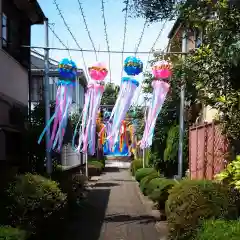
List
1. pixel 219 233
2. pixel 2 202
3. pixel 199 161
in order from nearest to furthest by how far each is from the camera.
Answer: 1. pixel 219 233
2. pixel 2 202
3. pixel 199 161

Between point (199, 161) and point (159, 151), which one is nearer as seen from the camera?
point (199, 161)

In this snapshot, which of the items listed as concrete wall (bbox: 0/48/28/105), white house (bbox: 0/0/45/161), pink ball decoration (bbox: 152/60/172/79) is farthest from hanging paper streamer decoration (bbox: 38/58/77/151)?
pink ball decoration (bbox: 152/60/172/79)

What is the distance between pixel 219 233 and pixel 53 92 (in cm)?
2243

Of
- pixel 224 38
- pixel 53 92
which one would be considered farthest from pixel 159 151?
pixel 224 38

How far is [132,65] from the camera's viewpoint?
11789mm

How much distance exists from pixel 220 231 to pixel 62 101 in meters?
7.96

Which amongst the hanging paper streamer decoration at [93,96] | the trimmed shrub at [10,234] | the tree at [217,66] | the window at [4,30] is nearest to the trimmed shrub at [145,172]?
the hanging paper streamer decoration at [93,96]

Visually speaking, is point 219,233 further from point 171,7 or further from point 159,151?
point 159,151

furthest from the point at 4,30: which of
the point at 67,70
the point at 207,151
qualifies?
the point at 207,151

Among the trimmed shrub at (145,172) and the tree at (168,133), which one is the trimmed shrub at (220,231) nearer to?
the tree at (168,133)

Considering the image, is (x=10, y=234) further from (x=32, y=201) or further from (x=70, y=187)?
(x=70, y=187)

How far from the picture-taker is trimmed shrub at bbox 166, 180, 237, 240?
6.93 meters

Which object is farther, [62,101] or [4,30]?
[4,30]

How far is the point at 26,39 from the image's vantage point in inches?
621
